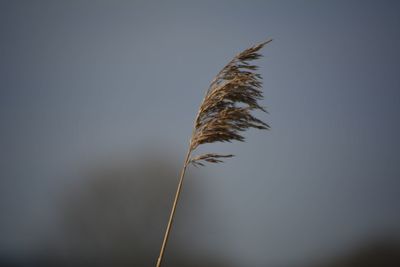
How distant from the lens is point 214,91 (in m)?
1.82

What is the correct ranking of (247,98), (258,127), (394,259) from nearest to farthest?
(258,127) → (247,98) → (394,259)

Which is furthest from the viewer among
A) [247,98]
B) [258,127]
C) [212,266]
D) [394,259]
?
[394,259]

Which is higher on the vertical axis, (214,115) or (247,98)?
(247,98)

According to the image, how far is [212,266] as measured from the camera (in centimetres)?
452

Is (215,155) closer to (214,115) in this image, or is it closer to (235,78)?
(214,115)

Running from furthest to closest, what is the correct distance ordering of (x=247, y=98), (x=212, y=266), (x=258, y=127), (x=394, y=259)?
1. (x=394, y=259)
2. (x=212, y=266)
3. (x=247, y=98)
4. (x=258, y=127)

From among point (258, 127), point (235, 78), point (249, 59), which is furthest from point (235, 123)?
point (249, 59)

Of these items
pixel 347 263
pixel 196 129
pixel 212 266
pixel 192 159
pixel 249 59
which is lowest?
pixel 212 266

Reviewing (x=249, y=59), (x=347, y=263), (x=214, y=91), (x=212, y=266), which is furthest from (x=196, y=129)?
(x=347, y=263)

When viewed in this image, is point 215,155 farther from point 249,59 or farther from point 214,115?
point 249,59

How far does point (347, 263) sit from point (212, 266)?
2.44 m

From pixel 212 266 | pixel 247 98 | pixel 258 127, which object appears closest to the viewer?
pixel 258 127

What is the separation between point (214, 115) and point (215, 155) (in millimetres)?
250

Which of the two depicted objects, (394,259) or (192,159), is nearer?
(192,159)
